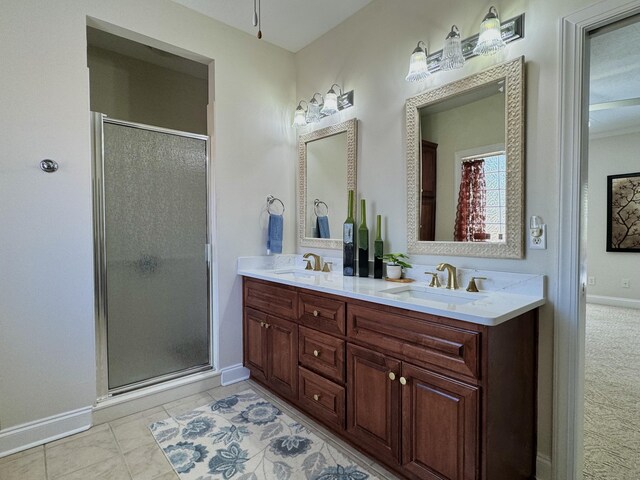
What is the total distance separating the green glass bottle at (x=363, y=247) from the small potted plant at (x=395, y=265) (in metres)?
0.20

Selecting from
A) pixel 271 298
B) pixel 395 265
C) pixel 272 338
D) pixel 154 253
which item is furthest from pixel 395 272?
pixel 154 253

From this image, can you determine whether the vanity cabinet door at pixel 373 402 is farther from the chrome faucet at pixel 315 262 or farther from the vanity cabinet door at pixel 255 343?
the chrome faucet at pixel 315 262

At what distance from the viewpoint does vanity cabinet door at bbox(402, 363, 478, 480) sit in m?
1.28

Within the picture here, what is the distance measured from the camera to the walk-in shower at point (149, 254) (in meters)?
2.12

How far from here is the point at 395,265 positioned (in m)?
2.07

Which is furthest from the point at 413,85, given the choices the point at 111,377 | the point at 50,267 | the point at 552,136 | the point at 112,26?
the point at 111,377

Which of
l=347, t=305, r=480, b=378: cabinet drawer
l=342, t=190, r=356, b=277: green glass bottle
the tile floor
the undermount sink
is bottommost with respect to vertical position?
the tile floor

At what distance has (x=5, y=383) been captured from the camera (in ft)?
5.86

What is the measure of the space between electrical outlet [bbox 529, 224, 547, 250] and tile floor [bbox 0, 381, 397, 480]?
4.28 ft

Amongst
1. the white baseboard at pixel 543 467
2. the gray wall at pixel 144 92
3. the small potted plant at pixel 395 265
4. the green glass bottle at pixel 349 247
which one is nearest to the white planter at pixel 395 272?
the small potted plant at pixel 395 265

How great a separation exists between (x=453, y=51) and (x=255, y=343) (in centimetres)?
228

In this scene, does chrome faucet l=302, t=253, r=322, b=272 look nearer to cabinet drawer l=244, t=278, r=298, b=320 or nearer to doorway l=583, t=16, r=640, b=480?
cabinet drawer l=244, t=278, r=298, b=320

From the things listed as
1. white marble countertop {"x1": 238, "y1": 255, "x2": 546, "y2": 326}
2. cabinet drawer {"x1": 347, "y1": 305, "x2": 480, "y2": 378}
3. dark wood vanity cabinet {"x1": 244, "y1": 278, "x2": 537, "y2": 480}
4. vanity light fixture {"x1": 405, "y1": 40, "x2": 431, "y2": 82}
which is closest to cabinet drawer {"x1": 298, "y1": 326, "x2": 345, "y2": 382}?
dark wood vanity cabinet {"x1": 244, "y1": 278, "x2": 537, "y2": 480}

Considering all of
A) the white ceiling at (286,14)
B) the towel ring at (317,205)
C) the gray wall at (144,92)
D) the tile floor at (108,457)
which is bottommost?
the tile floor at (108,457)
